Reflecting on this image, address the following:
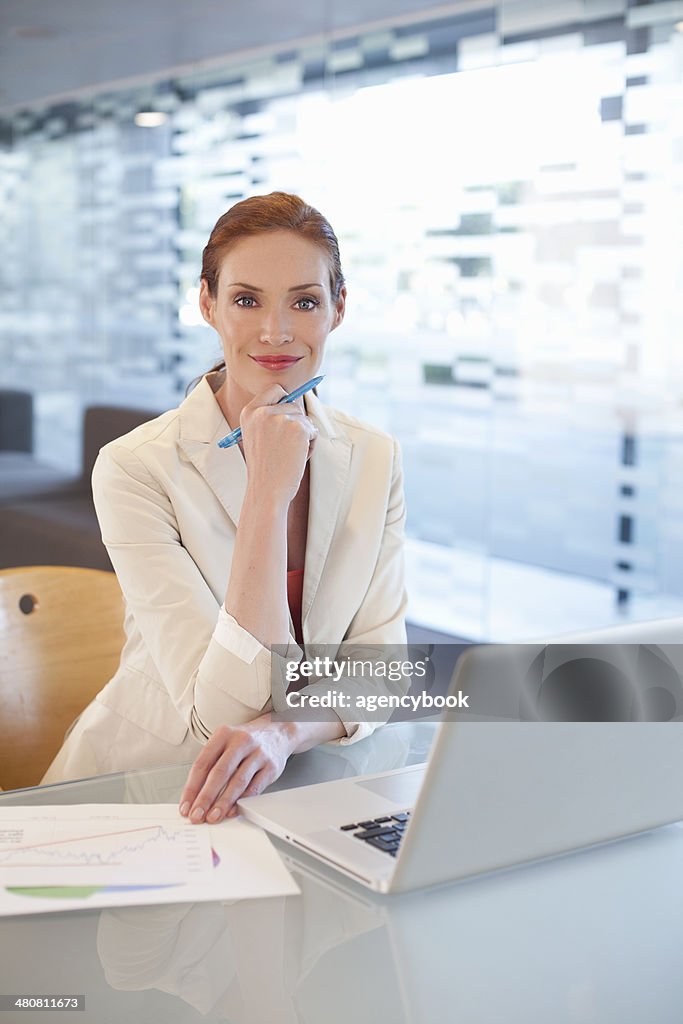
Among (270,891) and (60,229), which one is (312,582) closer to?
(270,891)

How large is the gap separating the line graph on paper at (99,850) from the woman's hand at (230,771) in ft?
0.10

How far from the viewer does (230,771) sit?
1295 millimetres

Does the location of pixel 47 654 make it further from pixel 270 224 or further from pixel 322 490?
pixel 270 224

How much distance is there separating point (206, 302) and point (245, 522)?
0.48 meters

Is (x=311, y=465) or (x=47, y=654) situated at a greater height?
(x=311, y=465)

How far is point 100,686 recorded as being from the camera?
1.95 meters

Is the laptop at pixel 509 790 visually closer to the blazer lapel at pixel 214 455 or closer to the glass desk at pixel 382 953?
the glass desk at pixel 382 953

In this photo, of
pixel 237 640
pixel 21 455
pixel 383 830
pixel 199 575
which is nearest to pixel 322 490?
pixel 199 575

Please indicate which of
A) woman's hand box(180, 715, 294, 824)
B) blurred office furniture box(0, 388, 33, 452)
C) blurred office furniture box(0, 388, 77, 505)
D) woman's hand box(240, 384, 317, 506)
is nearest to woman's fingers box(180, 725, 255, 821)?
woman's hand box(180, 715, 294, 824)

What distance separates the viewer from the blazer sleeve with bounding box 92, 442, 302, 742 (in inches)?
61.2

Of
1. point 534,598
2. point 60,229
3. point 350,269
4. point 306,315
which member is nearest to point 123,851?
point 306,315

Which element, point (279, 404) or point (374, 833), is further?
point (279, 404)

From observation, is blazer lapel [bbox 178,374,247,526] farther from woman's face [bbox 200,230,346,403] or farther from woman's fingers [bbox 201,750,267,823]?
woman's fingers [bbox 201,750,267,823]

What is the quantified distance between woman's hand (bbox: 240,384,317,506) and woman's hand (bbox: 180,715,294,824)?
430 mm
